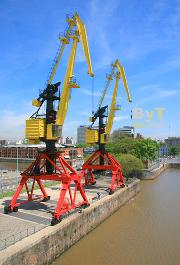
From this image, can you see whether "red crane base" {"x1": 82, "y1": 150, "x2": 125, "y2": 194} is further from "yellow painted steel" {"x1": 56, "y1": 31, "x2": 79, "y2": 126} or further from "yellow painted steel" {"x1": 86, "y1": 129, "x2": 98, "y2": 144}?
"yellow painted steel" {"x1": 56, "y1": 31, "x2": 79, "y2": 126}

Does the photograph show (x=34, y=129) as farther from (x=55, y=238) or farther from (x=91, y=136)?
(x=91, y=136)

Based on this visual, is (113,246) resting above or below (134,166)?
below

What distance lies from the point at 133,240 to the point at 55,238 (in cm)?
651

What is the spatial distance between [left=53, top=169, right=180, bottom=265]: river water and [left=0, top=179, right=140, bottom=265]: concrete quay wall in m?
0.54

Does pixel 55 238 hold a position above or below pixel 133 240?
→ above

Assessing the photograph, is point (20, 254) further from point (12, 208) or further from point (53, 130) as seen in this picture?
point (53, 130)

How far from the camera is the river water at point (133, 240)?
1798cm

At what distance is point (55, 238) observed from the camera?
17.5m

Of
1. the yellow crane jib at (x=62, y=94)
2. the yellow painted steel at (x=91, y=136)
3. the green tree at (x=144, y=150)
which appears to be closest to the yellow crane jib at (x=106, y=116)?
the yellow painted steel at (x=91, y=136)

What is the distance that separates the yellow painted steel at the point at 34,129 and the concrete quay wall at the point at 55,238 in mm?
6581

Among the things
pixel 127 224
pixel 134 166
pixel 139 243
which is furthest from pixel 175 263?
pixel 134 166

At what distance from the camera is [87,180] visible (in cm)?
3700

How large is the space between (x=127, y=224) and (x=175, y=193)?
18.1 m

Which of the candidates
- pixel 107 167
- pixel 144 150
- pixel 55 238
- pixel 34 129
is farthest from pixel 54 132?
pixel 144 150
